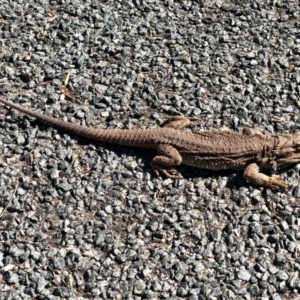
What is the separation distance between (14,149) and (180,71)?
113 inches

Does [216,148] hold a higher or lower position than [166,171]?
higher

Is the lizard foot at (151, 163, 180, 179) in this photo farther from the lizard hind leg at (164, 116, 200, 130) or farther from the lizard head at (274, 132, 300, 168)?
the lizard head at (274, 132, 300, 168)

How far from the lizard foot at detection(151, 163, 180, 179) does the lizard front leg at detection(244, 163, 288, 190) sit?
3.13 ft

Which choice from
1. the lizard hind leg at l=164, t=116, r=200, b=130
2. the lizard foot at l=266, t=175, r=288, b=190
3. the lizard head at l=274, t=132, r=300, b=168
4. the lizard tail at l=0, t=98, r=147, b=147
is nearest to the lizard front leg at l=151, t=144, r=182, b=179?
the lizard tail at l=0, t=98, r=147, b=147

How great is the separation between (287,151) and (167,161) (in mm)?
1642

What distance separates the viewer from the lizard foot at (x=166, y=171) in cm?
757

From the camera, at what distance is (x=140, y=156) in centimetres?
782

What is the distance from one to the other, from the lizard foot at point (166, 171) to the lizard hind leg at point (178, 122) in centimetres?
68

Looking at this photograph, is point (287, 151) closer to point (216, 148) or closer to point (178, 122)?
point (216, 148)

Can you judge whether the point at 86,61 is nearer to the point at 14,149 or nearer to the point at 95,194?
the point at 14,149

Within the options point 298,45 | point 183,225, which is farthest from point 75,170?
point 298,45

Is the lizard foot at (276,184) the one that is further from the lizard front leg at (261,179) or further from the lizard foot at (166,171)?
the lizard foot at (166,171)

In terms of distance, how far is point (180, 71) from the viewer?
A: 346 inches

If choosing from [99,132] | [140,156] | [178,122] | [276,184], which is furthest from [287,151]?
[99,132]
